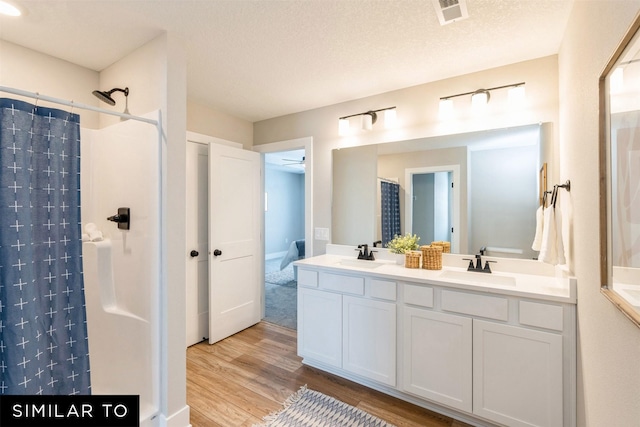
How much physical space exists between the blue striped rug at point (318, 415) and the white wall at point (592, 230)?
118 centimetres

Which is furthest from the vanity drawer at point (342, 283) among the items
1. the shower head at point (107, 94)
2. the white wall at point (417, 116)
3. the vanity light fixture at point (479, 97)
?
the shower head at point (107, 94)

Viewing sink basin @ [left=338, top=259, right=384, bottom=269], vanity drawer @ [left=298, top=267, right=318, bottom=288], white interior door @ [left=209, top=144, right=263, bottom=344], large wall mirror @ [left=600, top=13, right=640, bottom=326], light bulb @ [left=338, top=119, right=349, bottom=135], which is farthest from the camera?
white interior door @ [left=209, top=144, right=263, bottom=344]

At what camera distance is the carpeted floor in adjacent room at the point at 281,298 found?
12.0 feet

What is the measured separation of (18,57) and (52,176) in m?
1.20

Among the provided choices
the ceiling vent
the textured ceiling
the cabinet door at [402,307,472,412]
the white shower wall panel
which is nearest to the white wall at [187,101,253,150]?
the textured ceiling

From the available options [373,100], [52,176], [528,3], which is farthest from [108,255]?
[528,3]

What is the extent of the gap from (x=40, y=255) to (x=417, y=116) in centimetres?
274

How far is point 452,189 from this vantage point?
2.42 m

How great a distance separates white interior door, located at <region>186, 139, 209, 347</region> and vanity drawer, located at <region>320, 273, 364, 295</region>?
142 cm

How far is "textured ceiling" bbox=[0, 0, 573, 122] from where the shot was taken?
1597 millimetres

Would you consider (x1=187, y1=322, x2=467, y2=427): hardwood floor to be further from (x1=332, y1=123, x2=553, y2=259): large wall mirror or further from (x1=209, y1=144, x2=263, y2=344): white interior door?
(x1=332, y1=123, x2=553, y2=259): large wall mirror

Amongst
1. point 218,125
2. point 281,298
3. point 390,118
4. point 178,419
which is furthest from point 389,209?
point 281,298

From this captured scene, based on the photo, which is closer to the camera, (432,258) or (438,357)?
(438,357)

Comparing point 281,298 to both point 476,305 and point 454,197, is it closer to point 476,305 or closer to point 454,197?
point 454,197
